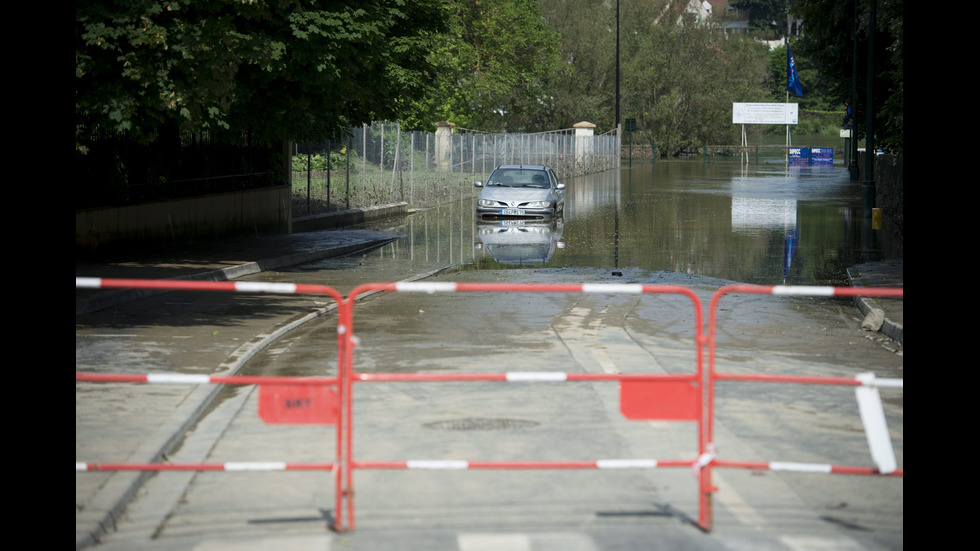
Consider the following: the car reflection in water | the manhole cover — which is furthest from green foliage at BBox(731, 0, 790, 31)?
the manhole cover

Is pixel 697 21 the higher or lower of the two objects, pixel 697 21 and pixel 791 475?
the higher

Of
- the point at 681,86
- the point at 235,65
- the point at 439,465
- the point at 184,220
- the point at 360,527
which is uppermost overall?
the point at 681,86

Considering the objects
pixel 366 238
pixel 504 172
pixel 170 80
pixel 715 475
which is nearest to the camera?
pixel 715 475

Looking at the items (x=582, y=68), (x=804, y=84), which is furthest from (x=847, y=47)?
(x=804, y=84)

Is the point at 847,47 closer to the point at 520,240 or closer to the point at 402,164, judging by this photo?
the point at 402,164

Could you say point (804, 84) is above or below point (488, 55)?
above

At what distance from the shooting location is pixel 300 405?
6473 mm

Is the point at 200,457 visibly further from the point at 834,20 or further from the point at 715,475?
the point at 834,20

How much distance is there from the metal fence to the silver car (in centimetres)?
361

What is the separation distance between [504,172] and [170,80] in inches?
677

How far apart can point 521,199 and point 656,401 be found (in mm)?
24192

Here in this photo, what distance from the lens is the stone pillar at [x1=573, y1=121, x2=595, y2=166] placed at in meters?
71.1
